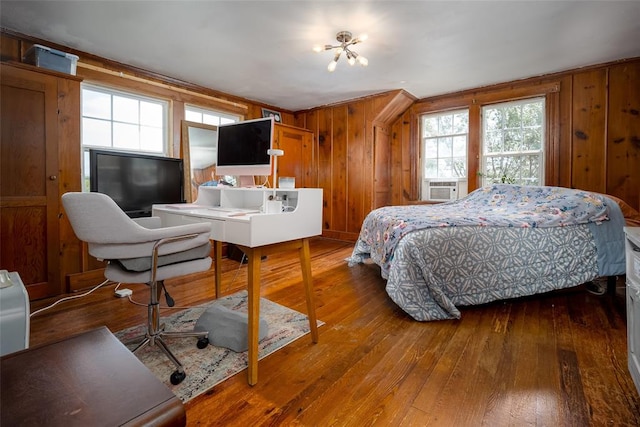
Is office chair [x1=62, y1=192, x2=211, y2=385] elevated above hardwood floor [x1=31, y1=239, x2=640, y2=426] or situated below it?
above

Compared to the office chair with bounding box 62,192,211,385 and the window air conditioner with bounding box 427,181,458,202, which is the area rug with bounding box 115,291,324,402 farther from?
the window air conditioner with bounding box 427,181,458,202

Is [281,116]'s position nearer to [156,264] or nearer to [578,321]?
[156,264]

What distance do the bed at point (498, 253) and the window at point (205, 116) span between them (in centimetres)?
305

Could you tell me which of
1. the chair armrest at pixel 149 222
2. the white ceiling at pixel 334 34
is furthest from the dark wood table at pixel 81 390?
the white ceiling at pixel 334 34

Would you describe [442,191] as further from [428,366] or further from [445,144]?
[428,366]

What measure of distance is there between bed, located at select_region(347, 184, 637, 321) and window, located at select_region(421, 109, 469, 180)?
1.99 meters

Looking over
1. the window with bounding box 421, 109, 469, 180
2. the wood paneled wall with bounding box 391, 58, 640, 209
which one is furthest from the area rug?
the wood paneled wall with bounding box 391, 58, 640, 209

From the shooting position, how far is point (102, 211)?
1351 millimetres

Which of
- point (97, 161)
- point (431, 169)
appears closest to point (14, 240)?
point (97, 161)

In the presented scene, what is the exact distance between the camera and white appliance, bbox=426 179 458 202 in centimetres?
462

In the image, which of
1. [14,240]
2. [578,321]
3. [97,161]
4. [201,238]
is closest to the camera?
[201,238]

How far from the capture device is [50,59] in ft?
8.78

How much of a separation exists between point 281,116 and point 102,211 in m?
4.60

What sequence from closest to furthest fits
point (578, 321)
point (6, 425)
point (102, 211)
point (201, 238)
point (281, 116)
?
point (6, 425)
point (102, 211)
point (201, 238)
point (578, 321)
point (281, 116)
